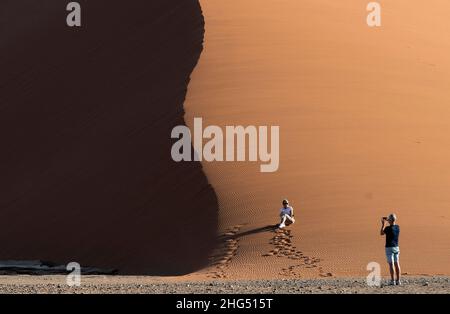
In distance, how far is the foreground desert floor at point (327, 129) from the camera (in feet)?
75.3

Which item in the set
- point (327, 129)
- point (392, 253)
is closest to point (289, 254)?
point (392, 253)

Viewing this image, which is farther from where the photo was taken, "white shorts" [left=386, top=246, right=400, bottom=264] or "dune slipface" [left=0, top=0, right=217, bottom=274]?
"dune slipface" [left=0, top=0, right=217, bottom=274]

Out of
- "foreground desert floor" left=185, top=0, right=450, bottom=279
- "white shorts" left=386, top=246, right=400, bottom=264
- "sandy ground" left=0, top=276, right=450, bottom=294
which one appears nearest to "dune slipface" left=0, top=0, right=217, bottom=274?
"foreground desert floor" left=185, top=0, right=450, bottom=279

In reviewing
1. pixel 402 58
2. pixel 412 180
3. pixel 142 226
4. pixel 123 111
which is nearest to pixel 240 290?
pixel 142 226

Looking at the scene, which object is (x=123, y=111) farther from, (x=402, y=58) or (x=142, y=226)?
(x=402, y=58)

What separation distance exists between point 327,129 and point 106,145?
16.5 ft

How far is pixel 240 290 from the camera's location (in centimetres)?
1886

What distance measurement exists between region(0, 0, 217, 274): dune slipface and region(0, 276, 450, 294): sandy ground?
5.99 ft

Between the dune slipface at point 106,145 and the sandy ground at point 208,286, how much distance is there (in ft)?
5.99

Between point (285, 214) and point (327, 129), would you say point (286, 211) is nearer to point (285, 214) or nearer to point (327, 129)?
point (285, 214)

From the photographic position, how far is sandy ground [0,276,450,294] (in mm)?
18781

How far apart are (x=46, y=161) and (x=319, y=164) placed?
21.7ft

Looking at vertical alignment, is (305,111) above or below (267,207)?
above

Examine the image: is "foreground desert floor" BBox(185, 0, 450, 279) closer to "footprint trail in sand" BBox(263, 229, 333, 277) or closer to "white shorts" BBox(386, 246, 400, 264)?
"footprint trail in sand" BBox(263, 229, 333, 277)
